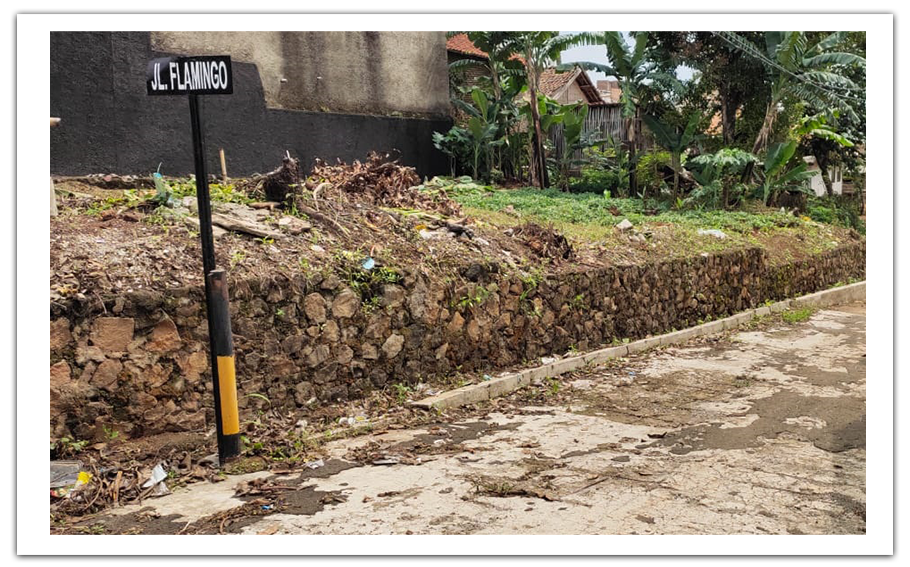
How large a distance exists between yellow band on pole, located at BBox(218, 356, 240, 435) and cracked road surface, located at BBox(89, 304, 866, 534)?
371mm

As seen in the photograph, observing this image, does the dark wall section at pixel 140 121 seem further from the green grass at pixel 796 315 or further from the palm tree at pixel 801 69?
the palm tree at pixel 801 69

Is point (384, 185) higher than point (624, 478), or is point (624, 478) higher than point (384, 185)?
point (384, 185)

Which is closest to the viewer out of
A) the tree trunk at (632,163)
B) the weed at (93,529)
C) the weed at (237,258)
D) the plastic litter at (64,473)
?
the weed at (93,529)

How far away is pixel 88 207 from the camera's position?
7648 mm

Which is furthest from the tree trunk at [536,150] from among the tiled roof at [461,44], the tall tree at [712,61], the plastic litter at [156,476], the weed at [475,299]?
the plastic litter at [156,476]

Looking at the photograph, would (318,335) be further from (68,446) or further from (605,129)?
(605,129)

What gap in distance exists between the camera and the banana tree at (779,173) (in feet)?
59.6

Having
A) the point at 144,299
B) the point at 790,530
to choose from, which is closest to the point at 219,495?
the point at 144,299

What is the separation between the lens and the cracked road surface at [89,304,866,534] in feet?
15.6

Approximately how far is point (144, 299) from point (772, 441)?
Result: 4917 mm

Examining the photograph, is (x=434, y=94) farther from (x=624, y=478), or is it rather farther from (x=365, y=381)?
(x=624, y=478)

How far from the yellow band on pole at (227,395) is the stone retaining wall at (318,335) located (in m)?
0.58

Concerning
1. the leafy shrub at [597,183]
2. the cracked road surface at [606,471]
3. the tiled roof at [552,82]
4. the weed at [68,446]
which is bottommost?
the cracked road surface at [606,471]

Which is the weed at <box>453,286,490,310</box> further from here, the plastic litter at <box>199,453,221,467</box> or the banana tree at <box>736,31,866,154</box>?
the banana tree at <box>736,31,866,154</box>
